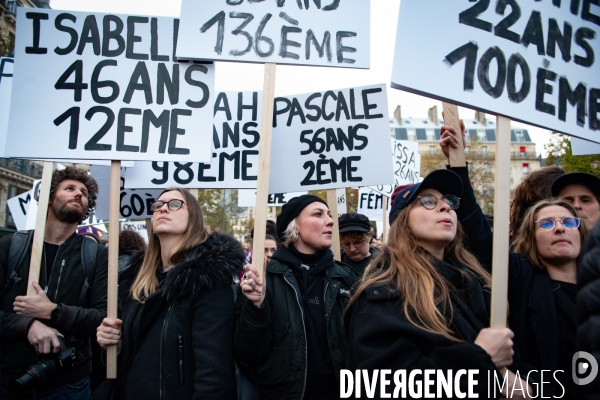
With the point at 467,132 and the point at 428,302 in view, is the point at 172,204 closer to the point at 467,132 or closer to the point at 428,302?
the point at 428,302

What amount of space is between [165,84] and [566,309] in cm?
257

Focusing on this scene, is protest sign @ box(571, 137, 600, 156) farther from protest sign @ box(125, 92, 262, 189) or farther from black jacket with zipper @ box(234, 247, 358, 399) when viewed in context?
protest sign @ box(125, 92, 262, 189)

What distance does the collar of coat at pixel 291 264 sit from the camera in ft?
10.2

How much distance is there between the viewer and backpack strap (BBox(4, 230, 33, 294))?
3.14 m

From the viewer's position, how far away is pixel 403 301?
211 cm

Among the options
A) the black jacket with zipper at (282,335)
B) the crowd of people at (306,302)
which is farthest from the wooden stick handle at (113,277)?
the black jacket with zipper at (282,335)

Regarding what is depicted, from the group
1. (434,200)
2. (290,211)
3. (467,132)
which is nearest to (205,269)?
(290,211)

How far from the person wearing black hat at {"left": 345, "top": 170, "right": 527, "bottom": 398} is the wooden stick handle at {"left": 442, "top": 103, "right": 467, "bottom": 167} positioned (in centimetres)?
16

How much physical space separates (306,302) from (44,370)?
1.58 metres

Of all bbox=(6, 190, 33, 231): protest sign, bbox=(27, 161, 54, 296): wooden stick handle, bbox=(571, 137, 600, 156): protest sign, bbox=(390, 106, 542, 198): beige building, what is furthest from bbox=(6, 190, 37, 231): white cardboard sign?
bbox=(390, 106, 542, 198): beige building

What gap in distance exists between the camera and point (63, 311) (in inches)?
119

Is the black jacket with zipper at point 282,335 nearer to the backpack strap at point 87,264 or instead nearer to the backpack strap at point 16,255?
the backpack strap at point 87,264

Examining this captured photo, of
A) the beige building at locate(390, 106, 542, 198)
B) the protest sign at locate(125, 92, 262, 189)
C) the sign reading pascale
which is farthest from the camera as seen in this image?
the beige building at locate(390, 106, 542, 198)

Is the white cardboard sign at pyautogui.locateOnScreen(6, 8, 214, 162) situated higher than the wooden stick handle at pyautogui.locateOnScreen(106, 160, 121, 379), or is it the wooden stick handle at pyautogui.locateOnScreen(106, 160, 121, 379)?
the white cardboard sign at pyautogui.locateOnScreen(6, 8, 214, 162)
